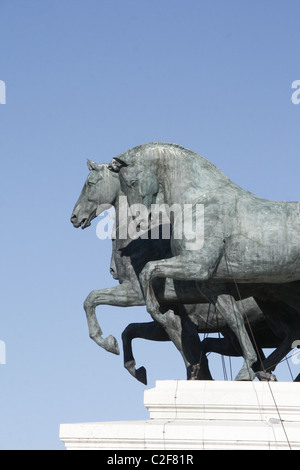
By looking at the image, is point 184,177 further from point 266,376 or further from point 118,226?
point 266,376

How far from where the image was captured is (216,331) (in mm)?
20422

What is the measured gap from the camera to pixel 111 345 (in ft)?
62.3

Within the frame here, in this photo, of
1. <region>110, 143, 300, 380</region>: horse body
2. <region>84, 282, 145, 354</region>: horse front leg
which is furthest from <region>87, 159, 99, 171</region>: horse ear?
<region>84, 282, 145, 354</region>: horse front leg

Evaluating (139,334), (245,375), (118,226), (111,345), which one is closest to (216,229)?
(245,375)

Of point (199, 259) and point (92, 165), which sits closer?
point (199, 259)

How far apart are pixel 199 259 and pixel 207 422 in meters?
2.27

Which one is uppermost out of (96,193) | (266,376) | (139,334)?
(96,193)

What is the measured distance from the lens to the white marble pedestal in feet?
52.4

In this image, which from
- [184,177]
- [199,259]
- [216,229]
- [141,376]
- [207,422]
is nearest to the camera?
[207,422]
